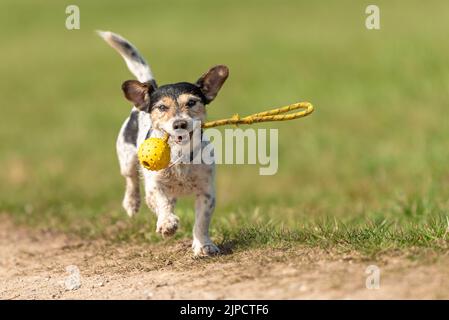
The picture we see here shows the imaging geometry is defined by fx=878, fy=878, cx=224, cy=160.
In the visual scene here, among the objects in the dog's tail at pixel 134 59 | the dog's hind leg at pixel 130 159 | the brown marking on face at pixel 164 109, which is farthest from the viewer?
the dog's tail at pixel 134 59

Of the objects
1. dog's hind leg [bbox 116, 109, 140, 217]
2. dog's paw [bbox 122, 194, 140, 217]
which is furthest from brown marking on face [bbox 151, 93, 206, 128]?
dog's paw [bbox 122, 194, 140, 217]

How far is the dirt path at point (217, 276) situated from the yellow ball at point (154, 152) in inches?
30.7

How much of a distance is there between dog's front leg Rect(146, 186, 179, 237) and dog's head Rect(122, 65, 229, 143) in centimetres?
58

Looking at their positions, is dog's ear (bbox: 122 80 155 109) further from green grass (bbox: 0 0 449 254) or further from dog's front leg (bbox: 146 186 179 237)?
green grass (bbox: 0 0 449 254)

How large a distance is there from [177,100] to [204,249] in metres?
1.19

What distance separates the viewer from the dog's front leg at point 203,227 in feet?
22.6

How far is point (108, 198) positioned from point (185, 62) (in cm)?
1157

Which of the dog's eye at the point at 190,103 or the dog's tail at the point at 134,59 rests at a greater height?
the dog's tail at the point at 134,59

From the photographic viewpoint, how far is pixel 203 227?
7.04m

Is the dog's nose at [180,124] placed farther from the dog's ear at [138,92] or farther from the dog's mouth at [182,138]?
the dog's ear at [138,92]

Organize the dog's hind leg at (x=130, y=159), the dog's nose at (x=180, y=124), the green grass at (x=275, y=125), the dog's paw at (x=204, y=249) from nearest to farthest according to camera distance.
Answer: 1. the dog's nose at (x=180, y=124)
2. the dog's paw at (x=204, y=249)
3. the dog's hind leg at (x=130, y=159)
4. the green grass at (x=275, y=125)

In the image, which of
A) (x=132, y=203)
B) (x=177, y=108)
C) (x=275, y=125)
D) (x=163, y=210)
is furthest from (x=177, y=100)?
(x=275, y=125)

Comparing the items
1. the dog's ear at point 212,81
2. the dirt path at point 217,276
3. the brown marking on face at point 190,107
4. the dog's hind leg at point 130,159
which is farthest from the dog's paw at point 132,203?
the brown marking on face at point 190,107

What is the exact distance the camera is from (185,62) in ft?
78.5
